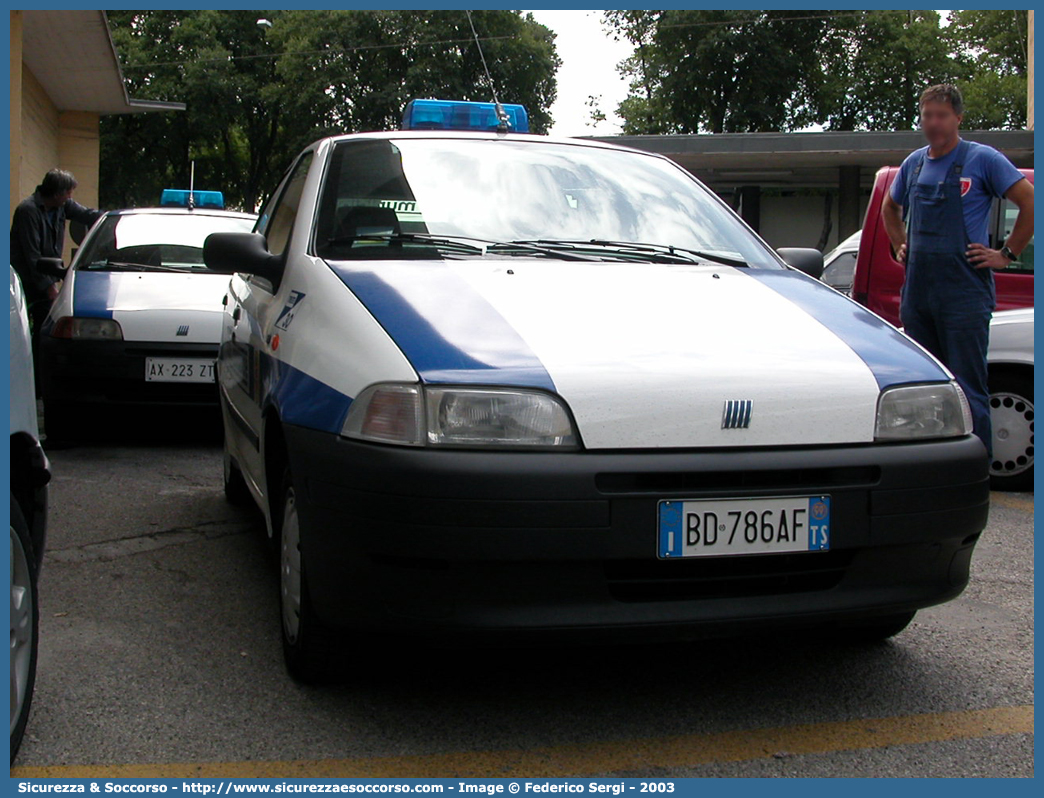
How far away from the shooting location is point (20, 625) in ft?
9.05

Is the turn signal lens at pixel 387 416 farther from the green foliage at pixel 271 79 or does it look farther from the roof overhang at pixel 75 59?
the green foliage at pixel 271 79

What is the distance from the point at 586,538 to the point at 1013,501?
4.23 m

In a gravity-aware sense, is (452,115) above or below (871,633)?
above

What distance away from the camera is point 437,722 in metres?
3.05

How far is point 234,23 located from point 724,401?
136 feet

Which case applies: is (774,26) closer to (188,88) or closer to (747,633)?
(188,88)

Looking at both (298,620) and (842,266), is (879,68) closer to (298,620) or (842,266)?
(842,266)

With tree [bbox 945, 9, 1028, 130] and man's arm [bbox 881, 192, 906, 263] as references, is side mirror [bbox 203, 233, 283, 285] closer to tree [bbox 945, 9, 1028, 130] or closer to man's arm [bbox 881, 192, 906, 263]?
man's arm [bbox 881, 192, 906, 263]

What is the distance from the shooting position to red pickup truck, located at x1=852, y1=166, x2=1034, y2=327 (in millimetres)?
7109

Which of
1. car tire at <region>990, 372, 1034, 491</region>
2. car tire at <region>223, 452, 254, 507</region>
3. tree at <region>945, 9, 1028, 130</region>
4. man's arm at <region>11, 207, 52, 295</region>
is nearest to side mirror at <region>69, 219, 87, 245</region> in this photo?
man's arm at <region>11, 207, 52, 295</region>

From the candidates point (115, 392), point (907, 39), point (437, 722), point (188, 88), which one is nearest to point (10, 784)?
point (437, 722)

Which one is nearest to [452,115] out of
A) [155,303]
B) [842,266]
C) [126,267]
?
[126,267]

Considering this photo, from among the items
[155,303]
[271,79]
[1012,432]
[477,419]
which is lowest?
[1012,432]

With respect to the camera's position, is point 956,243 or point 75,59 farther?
point 75,59
